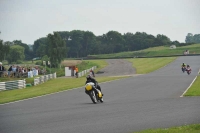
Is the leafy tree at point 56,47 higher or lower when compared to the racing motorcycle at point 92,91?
higher

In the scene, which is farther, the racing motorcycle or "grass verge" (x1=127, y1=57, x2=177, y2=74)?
"grass verge" (x1=127, y1=57, x2=177, y2=74)

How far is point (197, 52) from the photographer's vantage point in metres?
76.1

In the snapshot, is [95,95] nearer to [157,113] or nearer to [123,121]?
[157,113]

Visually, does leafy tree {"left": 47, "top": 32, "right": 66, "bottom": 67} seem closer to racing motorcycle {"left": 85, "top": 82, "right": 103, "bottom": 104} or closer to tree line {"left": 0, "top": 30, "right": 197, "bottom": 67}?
tree line {"left": 0, "top": 30, "right": 197, "bottom": 67}

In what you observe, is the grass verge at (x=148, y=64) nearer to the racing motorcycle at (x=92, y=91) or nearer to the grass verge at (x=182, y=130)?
the racing motorcycle at (x=92, y=91)

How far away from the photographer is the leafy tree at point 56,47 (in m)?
41.5

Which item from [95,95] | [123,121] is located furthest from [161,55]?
[123,121]

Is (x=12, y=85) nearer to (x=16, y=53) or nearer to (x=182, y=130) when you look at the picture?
(x=16, y=53)

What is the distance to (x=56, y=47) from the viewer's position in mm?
42375

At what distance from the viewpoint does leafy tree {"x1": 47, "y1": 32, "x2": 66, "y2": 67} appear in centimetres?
4147

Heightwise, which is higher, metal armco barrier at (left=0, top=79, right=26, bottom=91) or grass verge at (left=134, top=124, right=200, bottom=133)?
grass verge at (left=134, top=124, right=200, bottom=133)

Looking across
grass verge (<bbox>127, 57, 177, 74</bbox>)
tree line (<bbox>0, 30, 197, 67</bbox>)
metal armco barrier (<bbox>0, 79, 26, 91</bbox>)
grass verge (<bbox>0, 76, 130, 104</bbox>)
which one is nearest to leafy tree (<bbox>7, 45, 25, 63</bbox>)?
tree line (<bbox>0, 30, 197, 67</bbox>)

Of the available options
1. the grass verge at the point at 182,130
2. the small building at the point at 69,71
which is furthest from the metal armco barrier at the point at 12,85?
the grass verge at the point at 182,130

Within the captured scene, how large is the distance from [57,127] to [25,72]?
3061 cm
